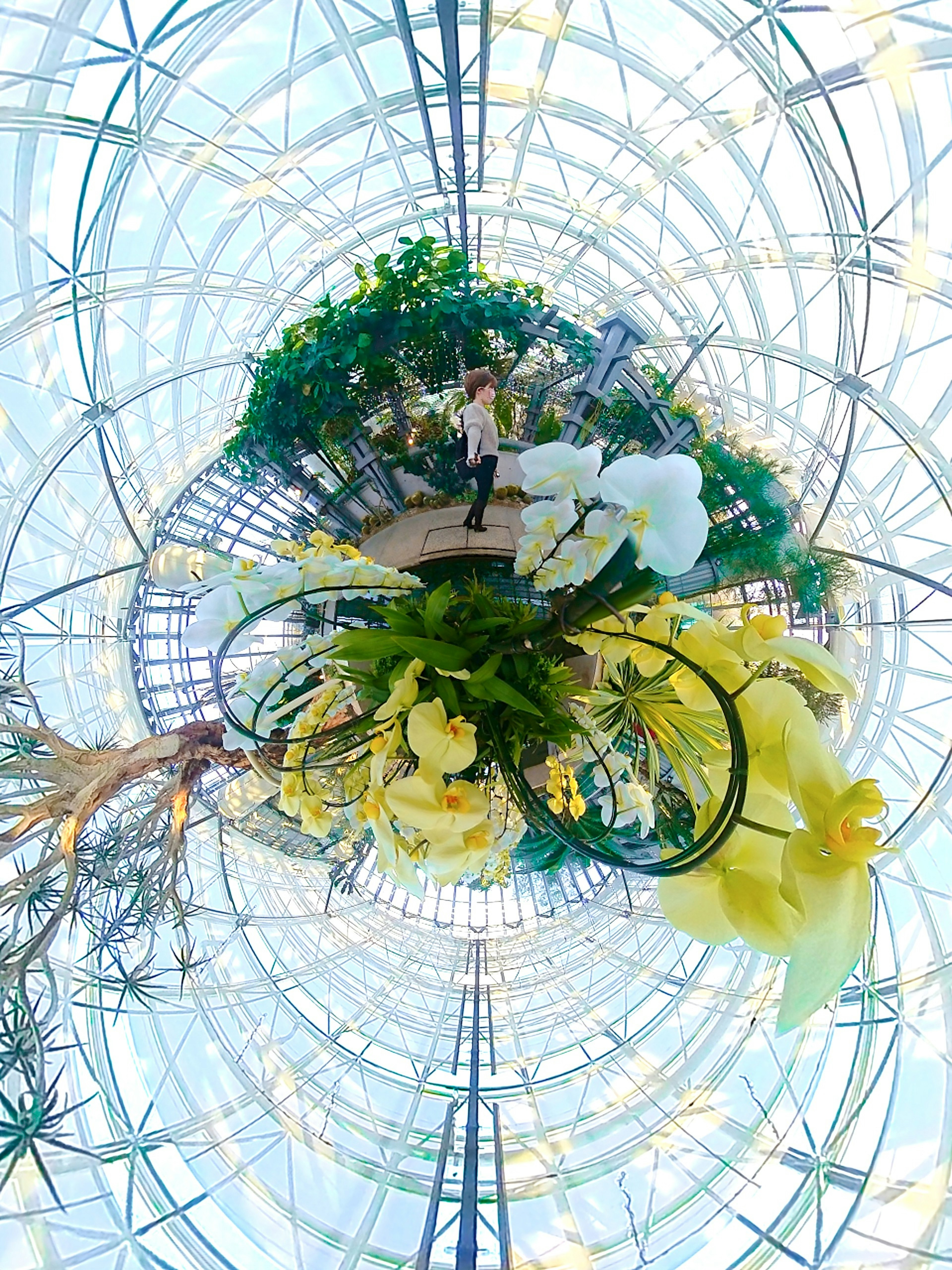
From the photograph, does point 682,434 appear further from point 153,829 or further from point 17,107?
point 17,107

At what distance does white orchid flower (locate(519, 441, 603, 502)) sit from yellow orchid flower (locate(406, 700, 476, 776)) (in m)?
0.26

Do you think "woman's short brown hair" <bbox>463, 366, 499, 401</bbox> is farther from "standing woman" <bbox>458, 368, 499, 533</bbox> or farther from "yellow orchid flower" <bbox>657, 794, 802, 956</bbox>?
"yellow orchid flower" <bbox>657, 794, 802, 956</bbox>

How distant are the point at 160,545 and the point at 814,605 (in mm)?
1697

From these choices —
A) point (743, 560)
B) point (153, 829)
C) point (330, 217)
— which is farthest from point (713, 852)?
point (330, 217)

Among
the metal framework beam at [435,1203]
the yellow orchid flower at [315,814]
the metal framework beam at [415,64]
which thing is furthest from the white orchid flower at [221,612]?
the metal framework beam at [435,1203]

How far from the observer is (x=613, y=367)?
128cm

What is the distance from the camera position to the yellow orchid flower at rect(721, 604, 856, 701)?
0.57 metres

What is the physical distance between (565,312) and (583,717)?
1.16 metres

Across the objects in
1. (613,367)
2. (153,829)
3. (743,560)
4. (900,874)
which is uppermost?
(613,367)

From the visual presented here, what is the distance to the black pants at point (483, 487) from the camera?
1.15 metres

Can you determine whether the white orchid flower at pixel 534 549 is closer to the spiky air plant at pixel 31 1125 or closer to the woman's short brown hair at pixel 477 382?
the woman's short brown hair at pixel 477 382

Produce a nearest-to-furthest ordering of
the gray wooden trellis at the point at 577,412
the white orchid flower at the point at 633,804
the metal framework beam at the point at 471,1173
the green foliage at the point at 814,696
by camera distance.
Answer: the white orchid flower at the point at 633,804, the gray wooden trellis at the point at 577,412, the green foliage at the point at 814,696, the metal framework beam at the point at 471,1173

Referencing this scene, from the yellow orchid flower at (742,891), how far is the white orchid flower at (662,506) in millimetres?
244

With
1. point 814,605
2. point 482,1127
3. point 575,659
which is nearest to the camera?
point 575,659
